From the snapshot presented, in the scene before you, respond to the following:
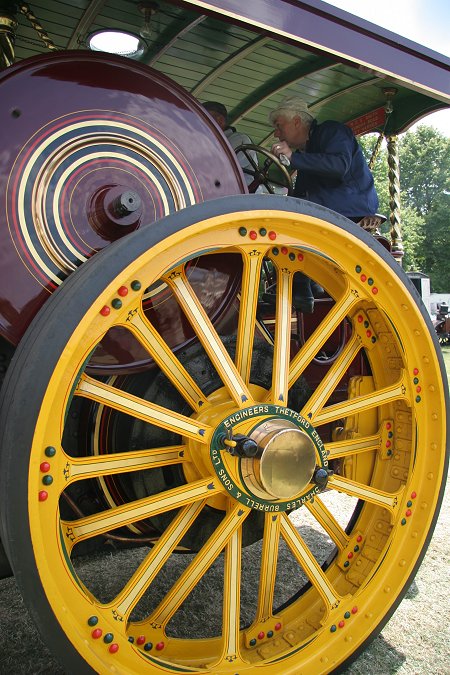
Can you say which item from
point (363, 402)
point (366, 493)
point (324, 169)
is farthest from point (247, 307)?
point (324, 169)

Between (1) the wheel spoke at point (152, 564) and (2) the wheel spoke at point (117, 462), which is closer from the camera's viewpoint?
(2) the wheel spoke at point (117, 462)

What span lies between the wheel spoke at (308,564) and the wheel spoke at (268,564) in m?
0.04

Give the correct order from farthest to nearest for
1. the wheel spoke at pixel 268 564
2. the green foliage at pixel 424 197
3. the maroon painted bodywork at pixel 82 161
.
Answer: the green foliage at pixel 424 197 < the wheel spoke at pixel 268 564 < the maroon painted bodywork at pixel 82 161

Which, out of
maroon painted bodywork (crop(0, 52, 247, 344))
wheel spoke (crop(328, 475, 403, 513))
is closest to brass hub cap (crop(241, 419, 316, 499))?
wheel spoke (crop(328, 475, 403, 513))

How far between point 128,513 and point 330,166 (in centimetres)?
148

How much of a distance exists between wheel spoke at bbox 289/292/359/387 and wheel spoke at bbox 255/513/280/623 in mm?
442

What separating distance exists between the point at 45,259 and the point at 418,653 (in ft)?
5.92

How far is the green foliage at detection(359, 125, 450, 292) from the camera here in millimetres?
30125

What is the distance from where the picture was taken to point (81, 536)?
1.53 m

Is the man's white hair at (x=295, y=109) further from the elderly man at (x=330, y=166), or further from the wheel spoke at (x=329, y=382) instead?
the wheel spoke at (x=329, y=382)

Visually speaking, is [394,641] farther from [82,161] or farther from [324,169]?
[82,161]

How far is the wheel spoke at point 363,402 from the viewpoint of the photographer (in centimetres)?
188

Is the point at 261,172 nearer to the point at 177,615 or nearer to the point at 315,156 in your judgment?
the point at 315,156

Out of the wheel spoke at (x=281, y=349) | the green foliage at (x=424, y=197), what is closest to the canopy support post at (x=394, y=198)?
the wheel spoke at (x=281, y=349)
